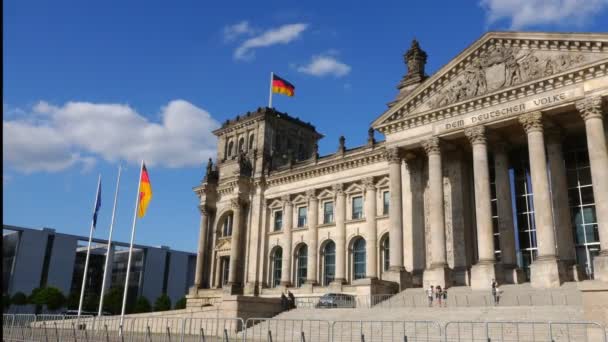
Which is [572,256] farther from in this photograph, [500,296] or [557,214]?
[500,296]

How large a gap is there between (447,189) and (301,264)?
57.7ft

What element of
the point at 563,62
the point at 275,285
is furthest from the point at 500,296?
the point at 275,285

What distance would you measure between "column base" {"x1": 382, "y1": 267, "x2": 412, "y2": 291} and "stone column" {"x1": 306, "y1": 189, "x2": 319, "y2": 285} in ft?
41.2

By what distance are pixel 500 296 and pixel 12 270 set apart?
242 feet

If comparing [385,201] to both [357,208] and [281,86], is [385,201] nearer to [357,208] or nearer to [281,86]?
[357,208]

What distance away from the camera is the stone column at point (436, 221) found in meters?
32.4

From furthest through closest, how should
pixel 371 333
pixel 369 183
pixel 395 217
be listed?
pixel 369 183
pixel 395 217
pixel 371 333

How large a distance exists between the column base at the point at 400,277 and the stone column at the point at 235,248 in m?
19.1

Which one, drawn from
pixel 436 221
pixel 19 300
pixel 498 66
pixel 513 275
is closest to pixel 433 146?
pixel 436 221

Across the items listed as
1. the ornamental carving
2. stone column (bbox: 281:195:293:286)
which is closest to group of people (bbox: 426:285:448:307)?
the ornamental carving

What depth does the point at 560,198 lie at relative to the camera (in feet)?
103

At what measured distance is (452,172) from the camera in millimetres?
Answer: 36656

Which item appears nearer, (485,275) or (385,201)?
(485,275)

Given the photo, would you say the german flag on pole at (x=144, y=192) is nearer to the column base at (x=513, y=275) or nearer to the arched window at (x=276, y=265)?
the arched window at (x=276, y=265)
